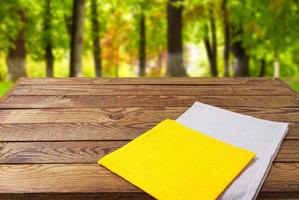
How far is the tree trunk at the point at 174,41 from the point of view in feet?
32.3

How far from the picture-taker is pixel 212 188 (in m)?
1.04

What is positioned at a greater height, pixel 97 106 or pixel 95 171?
pixel 97 106

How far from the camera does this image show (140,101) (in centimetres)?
179

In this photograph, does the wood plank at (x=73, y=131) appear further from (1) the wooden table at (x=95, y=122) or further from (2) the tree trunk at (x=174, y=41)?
(2) the tree trunk at (x=174, y=41)

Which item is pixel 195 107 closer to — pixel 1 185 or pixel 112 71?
pixel 1 185

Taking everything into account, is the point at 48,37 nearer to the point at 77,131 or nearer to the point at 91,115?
the point at 91,115

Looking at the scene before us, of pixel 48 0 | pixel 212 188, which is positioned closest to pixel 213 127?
pixel 212 188

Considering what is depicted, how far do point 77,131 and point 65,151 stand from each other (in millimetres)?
173

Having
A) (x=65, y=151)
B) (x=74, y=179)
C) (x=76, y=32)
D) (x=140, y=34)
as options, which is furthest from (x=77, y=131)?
(x=140, y=34)

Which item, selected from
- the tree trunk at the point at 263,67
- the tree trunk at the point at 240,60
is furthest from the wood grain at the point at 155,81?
Answer: the tree trunk at the point at 263,67

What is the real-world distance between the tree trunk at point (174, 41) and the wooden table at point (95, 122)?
305 inches

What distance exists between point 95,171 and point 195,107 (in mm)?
660

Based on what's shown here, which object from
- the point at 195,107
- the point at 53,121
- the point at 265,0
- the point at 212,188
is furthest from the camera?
the point at 265,0

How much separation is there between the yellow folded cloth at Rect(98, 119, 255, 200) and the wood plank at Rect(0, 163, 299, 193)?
5 cm
